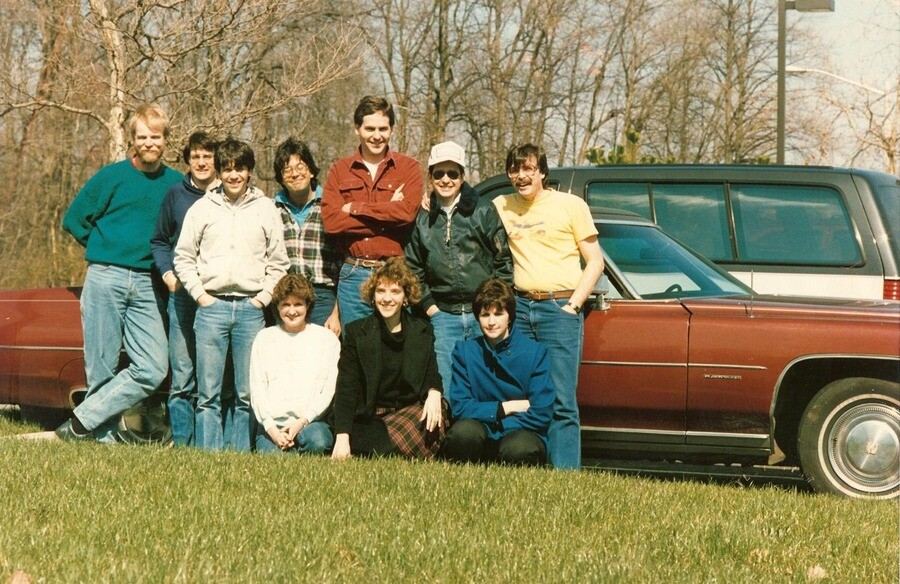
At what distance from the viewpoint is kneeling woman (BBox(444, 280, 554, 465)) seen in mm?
6199

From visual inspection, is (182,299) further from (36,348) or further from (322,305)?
(36,348)

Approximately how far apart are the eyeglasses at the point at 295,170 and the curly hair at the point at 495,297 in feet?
4.67

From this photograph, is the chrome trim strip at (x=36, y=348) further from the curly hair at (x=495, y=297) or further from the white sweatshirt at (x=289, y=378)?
the curly hair at (x=495, y=297)

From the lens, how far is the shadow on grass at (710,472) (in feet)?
24.1

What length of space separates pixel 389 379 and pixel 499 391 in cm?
65

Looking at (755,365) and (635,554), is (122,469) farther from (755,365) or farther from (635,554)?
(755,365)

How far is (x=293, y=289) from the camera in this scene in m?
6.56

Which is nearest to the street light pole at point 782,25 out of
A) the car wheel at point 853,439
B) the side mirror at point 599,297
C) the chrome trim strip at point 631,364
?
the side mirror at point 599,297

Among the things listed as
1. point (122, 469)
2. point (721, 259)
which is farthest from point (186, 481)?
point (721, 259)

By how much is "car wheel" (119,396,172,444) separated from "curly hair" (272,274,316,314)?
53.6 inches

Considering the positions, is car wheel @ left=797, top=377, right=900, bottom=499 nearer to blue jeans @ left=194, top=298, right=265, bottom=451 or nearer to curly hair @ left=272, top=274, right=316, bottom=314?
curly hair @ left=272, top=274, right=316, bottom=314

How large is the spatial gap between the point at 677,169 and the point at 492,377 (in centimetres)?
341

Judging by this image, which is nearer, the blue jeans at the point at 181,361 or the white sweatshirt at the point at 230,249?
the white sweatshirt at the point at 230,249

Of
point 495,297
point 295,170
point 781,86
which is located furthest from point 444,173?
point 781,86
